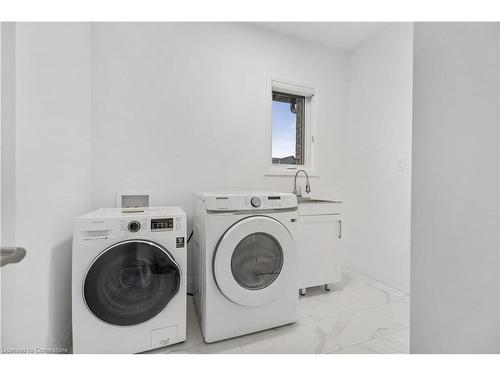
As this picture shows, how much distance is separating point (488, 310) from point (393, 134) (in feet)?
6.62

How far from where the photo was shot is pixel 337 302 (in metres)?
1.83

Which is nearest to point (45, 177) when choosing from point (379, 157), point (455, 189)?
point (455, 189)

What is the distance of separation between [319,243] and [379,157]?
3.62 feet

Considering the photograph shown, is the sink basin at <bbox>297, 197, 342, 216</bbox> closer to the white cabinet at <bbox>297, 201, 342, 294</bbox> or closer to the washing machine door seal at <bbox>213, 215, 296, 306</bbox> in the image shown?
the white cabinet at <bbox>297, 201, 342, 294</bbox>

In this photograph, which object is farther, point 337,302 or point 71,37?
point 337,302

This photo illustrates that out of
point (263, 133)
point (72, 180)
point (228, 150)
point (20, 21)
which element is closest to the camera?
point (20, 21)

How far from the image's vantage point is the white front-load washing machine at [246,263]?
1.31 m

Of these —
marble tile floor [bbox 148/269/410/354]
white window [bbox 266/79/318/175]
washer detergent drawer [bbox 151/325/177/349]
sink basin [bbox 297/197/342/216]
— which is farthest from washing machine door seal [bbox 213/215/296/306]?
white window [bbox 266/79/318/175]

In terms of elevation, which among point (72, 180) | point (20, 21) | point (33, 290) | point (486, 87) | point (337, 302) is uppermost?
point (20, 21)

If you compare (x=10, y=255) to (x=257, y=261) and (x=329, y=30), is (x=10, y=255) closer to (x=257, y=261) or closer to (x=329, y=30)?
(x=257, y=261)

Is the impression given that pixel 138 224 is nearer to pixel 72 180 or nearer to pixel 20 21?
pixel 72 180

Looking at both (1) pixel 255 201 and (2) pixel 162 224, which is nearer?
(2) pixel 162 224

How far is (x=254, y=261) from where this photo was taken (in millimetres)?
1412

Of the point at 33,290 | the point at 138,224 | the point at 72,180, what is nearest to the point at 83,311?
the point at 33,290
